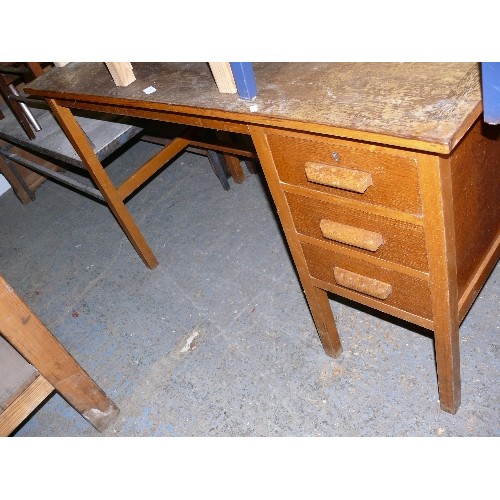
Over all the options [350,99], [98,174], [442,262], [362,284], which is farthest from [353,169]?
[98,174]

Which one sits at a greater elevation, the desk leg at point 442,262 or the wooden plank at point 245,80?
the wooden plank at point 245,80

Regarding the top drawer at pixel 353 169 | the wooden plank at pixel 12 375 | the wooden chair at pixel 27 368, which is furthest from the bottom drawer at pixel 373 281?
the wooden plank at pixel 12 375

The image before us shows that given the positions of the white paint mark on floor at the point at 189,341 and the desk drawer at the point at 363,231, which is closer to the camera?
the desk drawer at the point at 363,231

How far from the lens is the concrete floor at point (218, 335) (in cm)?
168

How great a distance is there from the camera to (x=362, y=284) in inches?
52.9

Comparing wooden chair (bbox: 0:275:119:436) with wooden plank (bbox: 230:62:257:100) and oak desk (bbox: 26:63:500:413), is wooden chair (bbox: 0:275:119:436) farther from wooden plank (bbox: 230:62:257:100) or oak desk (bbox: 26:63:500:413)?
wooden plank (bbox: 230:62:257:100)

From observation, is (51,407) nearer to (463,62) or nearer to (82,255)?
(82,255)

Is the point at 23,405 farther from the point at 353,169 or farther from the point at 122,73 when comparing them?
the point at 353,169

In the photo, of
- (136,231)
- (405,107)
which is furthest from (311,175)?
(136,231)

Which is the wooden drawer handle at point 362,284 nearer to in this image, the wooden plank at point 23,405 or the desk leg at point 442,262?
the desk leg at point 442,262

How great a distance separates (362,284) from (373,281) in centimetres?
3

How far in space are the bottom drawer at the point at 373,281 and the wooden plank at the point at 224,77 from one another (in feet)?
1.59

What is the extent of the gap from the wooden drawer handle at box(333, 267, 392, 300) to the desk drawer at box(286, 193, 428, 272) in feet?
0.35
